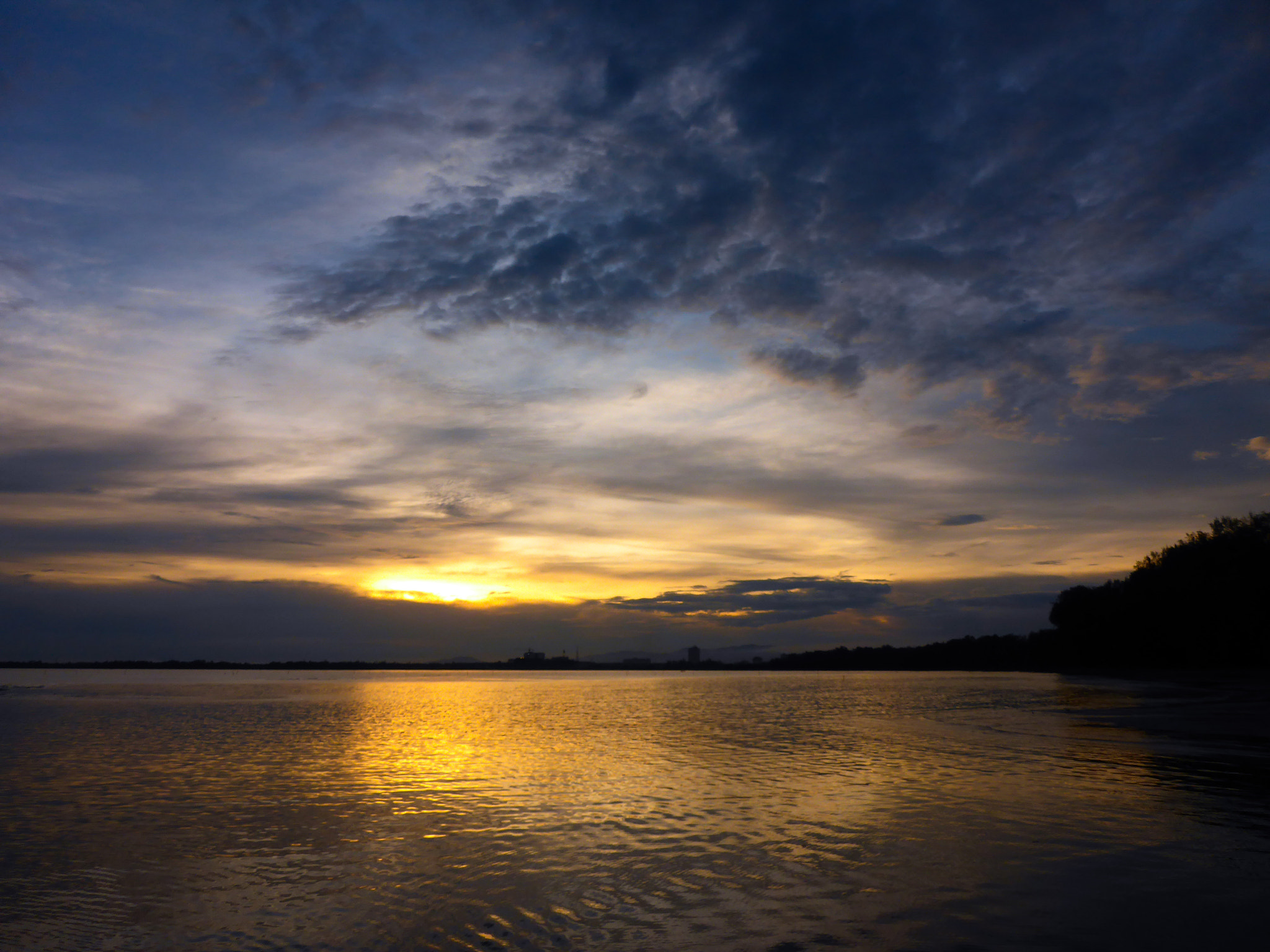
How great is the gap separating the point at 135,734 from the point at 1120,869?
47830 mm

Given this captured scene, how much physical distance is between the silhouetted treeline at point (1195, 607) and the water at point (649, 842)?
6876 centimetres

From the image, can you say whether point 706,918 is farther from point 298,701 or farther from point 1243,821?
point 298,701

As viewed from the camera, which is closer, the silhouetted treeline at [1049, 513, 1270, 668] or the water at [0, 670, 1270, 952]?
the water at [0, 670, 1270, 952]

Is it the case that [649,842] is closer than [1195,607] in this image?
Yes

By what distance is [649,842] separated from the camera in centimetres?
1812

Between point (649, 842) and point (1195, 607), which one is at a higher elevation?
point (1195, 607)

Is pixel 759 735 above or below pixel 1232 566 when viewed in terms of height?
below

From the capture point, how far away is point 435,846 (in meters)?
18.2

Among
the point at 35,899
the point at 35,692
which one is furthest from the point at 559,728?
the point at 35,692

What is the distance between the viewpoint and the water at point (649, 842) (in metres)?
12.4

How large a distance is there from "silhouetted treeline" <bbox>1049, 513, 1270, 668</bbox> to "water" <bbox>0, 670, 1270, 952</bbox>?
6876cm

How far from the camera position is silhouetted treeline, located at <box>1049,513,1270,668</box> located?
95125 mm

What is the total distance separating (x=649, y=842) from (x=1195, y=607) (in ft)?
370

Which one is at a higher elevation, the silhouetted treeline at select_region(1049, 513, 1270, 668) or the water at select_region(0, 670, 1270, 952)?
the silhouetted treeline at select_region(1049, 513, 1270, 668)
